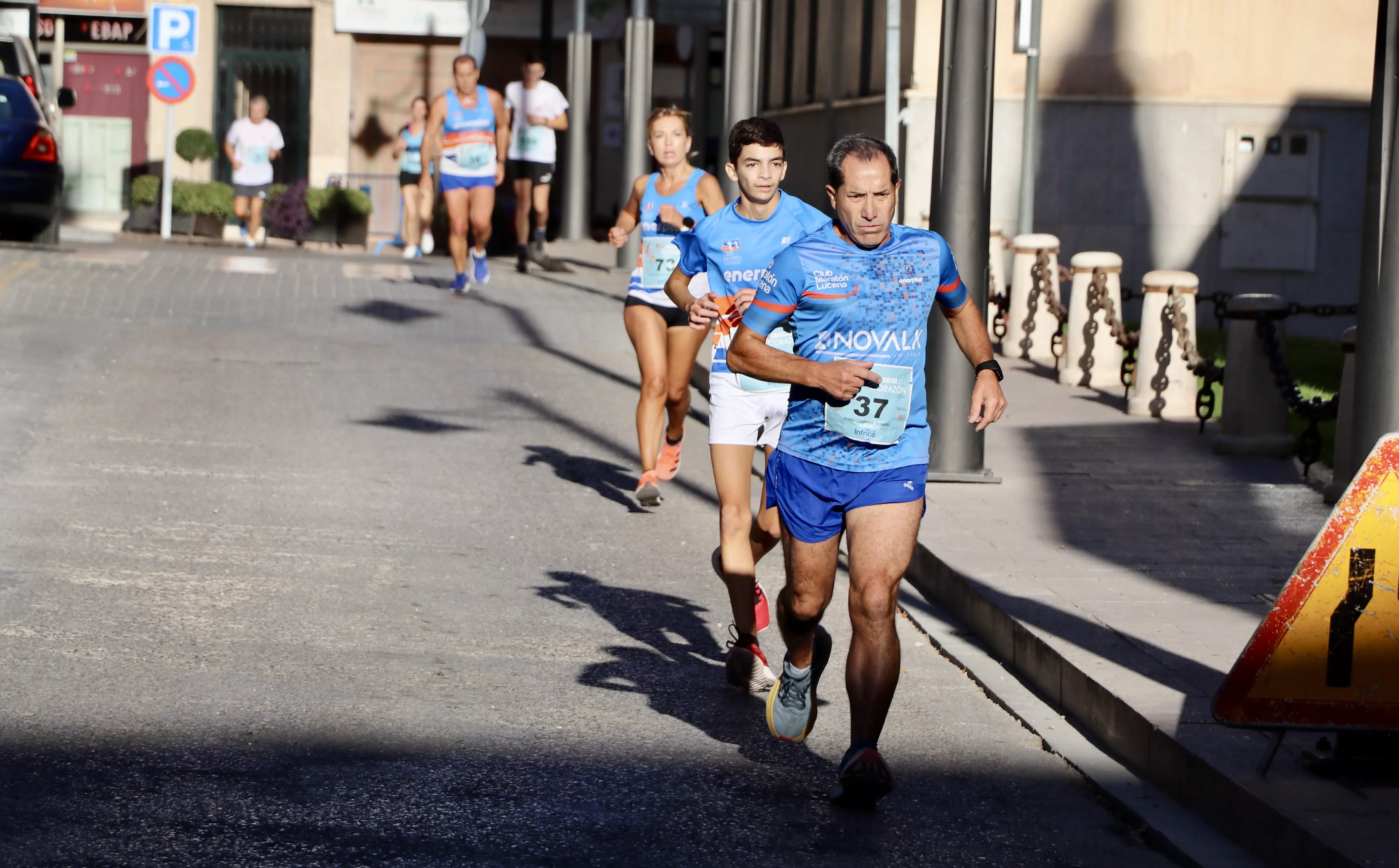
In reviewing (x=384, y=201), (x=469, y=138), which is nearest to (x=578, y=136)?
(x=384, y=201)

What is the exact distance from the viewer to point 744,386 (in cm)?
682

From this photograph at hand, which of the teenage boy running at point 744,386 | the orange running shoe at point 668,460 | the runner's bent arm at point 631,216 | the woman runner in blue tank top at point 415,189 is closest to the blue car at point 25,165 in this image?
the woman runner in blue tank top at point 415,189

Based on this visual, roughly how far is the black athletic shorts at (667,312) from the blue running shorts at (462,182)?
889 cm

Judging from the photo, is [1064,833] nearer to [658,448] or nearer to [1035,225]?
[658,448]

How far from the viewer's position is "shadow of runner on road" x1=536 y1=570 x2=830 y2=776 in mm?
6012

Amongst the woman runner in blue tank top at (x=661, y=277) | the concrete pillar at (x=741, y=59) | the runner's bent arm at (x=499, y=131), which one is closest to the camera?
the woman runner in blue tank top at (x=661, y=277)

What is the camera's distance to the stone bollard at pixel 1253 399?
11.5 meters

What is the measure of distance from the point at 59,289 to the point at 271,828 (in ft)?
42.8

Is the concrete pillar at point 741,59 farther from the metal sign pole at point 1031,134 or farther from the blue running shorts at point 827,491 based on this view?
the blue running shorts at point 827,491

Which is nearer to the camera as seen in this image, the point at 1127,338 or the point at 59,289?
the point at 1127,338

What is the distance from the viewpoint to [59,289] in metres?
17.0

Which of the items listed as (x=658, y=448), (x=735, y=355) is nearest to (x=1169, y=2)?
(x=658, y=448)

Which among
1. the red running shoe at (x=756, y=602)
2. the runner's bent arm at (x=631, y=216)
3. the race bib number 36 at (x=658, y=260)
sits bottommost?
the red running shoe at (x=756, y=602)

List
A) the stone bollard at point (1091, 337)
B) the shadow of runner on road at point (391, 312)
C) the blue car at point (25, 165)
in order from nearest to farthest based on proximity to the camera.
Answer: the stone bollard at point (1091, 337), the shadow of runner on road at point (391, 312), the blue car at point (25, 165)
